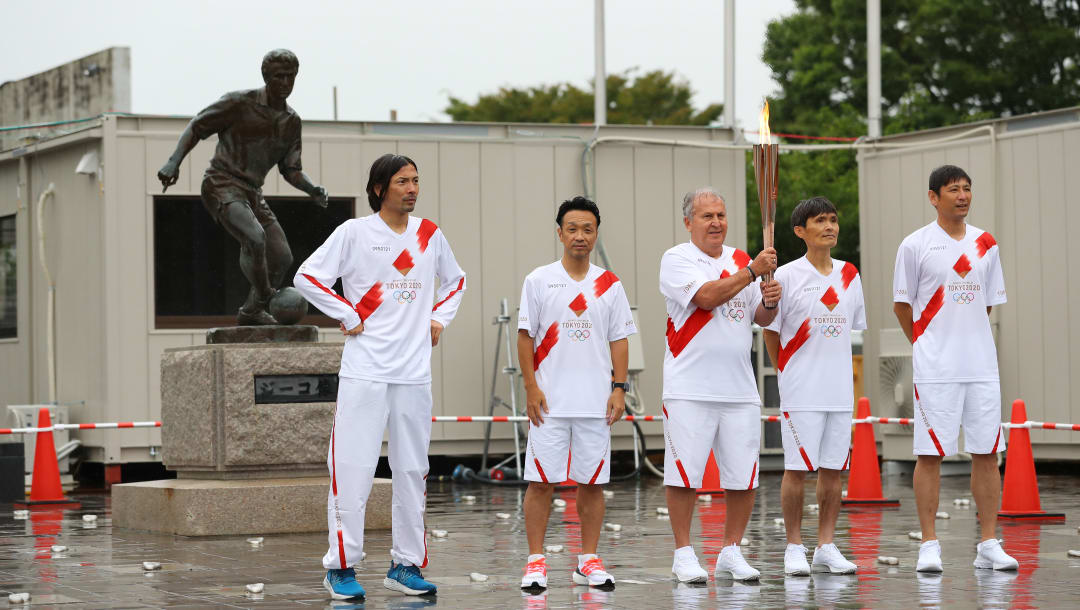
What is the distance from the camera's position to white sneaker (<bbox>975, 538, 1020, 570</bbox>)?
8453 millimetres

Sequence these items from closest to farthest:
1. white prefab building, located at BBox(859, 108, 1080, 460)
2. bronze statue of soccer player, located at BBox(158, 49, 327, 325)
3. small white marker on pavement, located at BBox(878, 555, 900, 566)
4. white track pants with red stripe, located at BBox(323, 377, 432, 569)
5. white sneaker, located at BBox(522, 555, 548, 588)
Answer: white track pants with red stripe, located at BBox(323, 377, 432, 569), white sneaker, located at BBox(522, 555, 548, 588), small white marker on pavement, located at BBox(878, 555, 900, 566), bronze statue of soccer player, located at BBox(158, 49, 327, 325), white prefab building, located at BBox(859, 108, 1080, 460)

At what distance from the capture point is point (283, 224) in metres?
17.5

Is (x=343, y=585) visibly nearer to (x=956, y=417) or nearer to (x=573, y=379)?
(x=573, y=379)

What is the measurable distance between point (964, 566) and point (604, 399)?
88.4 inches

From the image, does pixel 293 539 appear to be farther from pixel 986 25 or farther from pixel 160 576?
pixel 986 25

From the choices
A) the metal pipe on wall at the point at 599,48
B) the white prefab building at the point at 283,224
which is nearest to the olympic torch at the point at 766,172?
the white prefab building at the point at 283,224

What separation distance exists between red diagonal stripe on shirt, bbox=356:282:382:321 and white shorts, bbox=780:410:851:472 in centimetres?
217


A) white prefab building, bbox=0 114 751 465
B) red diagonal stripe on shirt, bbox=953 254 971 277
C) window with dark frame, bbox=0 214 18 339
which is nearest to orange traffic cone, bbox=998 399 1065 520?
red diagonal stripe on shirt, bbox=953 254 971 277

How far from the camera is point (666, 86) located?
1826 inches

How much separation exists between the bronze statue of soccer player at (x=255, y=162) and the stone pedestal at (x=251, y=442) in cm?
58

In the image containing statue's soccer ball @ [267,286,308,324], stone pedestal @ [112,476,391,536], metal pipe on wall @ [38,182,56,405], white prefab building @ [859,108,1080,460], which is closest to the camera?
stone pedestal @ [112,476,391,536]

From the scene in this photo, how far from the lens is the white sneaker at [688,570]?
316 inches

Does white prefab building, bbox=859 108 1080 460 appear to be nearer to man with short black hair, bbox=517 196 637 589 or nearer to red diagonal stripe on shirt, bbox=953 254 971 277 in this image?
red diagonal stripe on shirt, bbox=953 254 971 277

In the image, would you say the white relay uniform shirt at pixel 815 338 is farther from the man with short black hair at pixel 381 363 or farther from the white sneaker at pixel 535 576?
the man with short black hair at pixel 381 363
